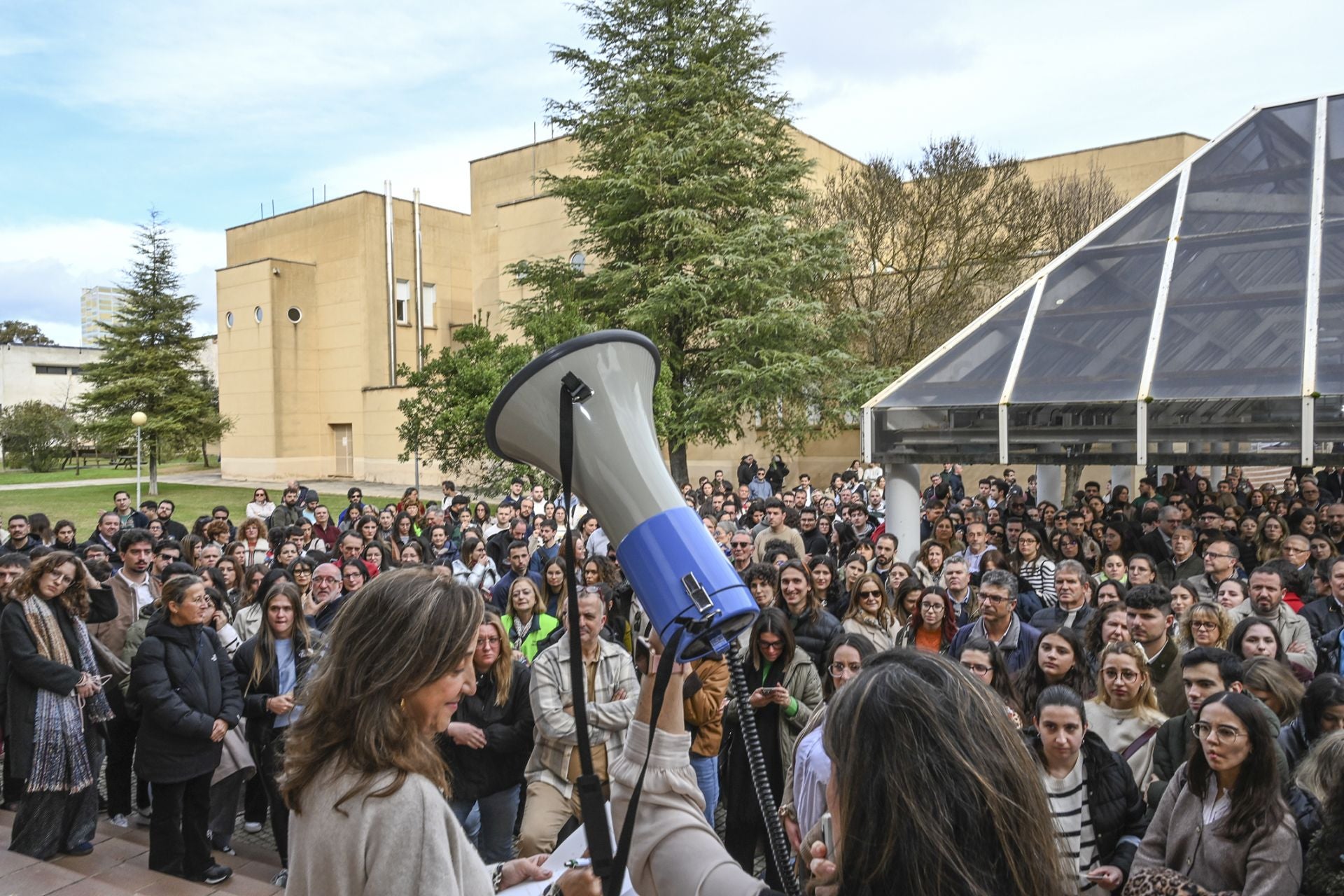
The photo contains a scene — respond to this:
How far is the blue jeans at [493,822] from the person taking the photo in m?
5.26

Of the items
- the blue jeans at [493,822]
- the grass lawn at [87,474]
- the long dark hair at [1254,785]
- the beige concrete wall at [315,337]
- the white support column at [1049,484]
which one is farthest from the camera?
the grass lawn at [87,474]

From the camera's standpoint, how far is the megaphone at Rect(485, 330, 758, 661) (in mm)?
1879

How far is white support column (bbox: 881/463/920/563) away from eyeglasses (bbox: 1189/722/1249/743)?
6.72 metres

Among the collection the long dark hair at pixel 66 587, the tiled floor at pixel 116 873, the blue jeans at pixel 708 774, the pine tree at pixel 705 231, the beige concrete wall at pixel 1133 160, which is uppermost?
the beige concrete wall at pixel 1133 160

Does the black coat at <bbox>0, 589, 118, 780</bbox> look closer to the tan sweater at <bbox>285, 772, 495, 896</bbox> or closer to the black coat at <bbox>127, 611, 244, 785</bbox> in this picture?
the black coat at <bbox>127, 611, 244, 785</bbox>

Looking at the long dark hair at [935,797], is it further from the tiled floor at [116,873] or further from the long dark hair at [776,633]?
the tiled floor at [116,873]

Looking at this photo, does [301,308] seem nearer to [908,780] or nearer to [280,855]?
[280,855]

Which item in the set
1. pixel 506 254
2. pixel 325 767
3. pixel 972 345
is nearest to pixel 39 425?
pixel 506 254

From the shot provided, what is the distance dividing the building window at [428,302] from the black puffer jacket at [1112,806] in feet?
135

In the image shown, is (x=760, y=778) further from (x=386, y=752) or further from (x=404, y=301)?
(x=404, y=301)

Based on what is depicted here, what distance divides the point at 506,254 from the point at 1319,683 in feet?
104

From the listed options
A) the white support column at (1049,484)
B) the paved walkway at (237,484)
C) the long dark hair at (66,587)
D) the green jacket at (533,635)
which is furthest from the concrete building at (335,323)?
the long dark hair at (66,587)

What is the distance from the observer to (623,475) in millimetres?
2062

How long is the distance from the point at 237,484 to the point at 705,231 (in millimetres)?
27087
